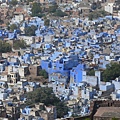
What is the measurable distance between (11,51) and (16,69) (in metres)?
5.67

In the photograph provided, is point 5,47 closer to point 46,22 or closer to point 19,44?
point 19,44

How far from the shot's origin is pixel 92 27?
38500mm

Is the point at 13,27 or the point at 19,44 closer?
the point at 19,44

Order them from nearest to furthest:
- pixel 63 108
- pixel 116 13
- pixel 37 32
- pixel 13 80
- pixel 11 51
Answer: pixel 63 108, pixel 13 80, pixel 11 51, pixel 37 32, pixel 116 13

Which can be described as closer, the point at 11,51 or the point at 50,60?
the point at 50,60

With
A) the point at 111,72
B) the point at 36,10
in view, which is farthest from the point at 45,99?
the point at 36,10

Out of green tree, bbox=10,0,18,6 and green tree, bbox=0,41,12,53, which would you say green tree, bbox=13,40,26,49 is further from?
green tree, bbox=10,0,18,6

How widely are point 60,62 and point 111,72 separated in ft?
9.27

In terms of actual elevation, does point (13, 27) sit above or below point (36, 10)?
below

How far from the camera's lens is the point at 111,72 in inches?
968

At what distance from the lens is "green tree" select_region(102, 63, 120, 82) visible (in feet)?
79.5

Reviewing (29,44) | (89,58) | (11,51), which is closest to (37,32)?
(29,44)

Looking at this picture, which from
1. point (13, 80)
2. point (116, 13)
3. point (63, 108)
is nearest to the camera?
point (63, 108)

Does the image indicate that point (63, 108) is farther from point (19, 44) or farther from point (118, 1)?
point (118, 1)
